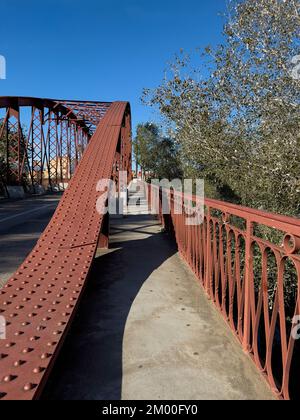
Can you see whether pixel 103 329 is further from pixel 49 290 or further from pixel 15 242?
pixel 15 242

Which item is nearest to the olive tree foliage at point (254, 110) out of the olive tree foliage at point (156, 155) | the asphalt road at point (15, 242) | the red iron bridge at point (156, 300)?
the red iron bridge at point (156, 300)

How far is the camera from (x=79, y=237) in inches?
161

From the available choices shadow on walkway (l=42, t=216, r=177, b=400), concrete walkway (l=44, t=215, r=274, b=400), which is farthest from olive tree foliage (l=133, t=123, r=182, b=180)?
concrete walkway (l=44, t=215, r=274, b=400)

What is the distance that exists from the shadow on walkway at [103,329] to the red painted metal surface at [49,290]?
19 centimetres

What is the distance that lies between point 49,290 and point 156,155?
28041mm

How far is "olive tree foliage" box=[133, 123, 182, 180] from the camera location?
97.1 ft

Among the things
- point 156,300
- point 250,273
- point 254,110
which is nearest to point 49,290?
point 156,300

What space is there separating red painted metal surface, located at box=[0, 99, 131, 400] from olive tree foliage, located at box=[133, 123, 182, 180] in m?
24.0

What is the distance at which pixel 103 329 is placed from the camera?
2.71m

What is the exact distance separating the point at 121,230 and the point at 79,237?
3.50 metres

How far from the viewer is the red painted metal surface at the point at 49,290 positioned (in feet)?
6.10

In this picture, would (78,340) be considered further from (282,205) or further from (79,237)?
(282,205)

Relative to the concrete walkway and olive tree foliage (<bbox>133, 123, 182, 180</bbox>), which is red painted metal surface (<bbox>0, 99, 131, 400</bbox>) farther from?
olive tree foliage (<bbox>133, 123, 182, 180</bbox>)
